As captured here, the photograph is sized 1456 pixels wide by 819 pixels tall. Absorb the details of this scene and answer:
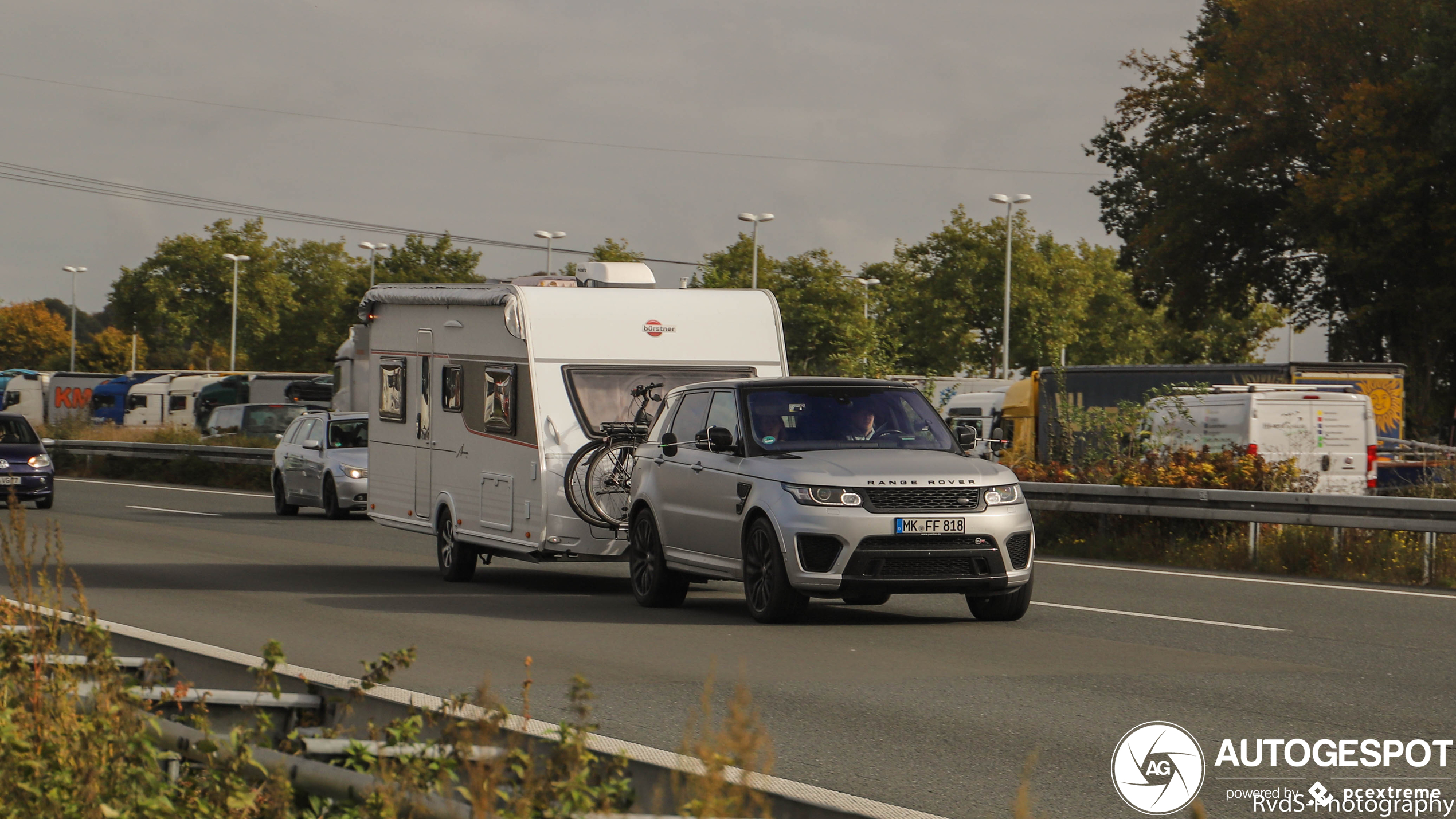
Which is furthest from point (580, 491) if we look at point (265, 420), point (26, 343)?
point (26, 343)

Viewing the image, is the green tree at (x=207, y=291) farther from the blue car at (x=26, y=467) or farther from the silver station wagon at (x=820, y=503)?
the silver station wagon at (x=820, y=503)

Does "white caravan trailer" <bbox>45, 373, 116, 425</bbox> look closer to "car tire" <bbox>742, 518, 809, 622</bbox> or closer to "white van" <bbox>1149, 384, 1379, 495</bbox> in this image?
"white van" <bbox>1149, 384, 1379, 495</bbox>

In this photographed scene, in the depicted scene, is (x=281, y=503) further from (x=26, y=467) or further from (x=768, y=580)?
(x=768, y=580)

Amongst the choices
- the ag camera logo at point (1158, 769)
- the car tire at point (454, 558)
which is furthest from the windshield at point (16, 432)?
the ag camera logo at point (1158, 769)

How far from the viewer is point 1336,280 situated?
137 feet

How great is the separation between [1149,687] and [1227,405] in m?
14.5

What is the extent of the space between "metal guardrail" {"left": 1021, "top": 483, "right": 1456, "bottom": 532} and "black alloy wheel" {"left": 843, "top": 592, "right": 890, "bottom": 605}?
251 inches

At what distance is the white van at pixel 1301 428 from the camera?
22719 mm

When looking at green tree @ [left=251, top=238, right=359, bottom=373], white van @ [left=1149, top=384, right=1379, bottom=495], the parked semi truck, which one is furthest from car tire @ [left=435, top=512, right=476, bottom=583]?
green tree @ [left=251, top=238, right=359, bottom=373]

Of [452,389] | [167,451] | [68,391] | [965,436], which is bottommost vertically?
[167,451]

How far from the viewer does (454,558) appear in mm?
16094

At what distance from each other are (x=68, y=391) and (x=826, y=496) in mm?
72865

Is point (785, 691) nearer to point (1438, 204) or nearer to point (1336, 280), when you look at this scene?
point (1438, 204)

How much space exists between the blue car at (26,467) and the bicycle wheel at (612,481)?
49.4ft
